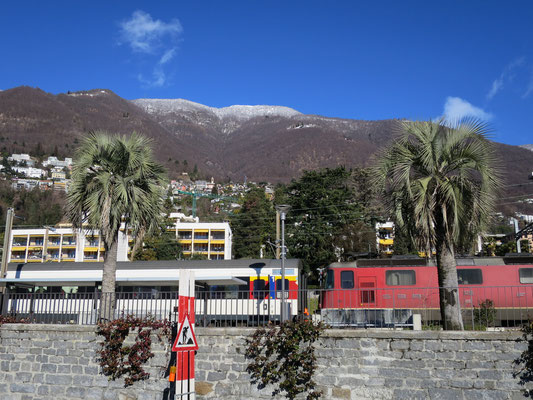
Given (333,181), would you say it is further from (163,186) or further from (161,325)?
(161,325)

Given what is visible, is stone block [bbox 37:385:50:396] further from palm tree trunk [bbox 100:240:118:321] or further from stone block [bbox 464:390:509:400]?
stone block [bbox 464:390:509:400]

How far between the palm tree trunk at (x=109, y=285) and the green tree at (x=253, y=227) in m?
54.5

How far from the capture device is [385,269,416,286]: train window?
77.4 ft

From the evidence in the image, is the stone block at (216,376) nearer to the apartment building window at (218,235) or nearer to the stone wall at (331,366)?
the stone wall at (331,366)

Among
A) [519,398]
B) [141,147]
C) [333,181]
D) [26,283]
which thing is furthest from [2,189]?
[519,398]

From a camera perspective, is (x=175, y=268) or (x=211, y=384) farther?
(x=175, y=268)

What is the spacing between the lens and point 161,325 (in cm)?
1348

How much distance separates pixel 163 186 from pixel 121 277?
9.80 meters

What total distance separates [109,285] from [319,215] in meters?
40.6

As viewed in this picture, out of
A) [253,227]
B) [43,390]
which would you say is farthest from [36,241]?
[43,390]

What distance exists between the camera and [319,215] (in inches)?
2169

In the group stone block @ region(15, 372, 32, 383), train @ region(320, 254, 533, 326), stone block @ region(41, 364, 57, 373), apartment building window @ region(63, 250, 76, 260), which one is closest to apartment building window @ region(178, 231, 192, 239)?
apartment building window @ region(63, 250, 76, 260)

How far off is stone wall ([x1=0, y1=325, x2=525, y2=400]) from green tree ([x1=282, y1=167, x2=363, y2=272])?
123ft

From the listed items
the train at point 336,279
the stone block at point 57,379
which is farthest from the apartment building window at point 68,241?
the stone block at point 57,379
